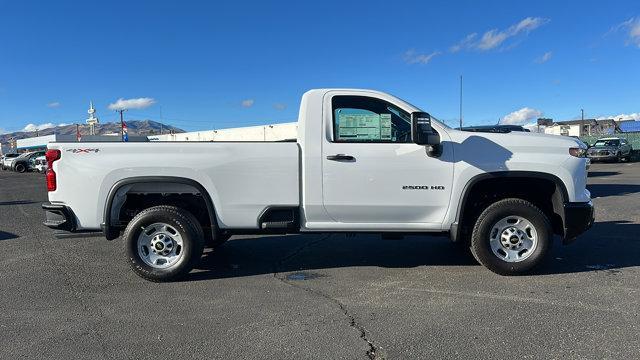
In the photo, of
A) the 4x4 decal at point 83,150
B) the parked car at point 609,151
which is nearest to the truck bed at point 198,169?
the 4x4 decal at point 83,150

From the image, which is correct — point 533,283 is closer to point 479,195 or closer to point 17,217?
point 479,195

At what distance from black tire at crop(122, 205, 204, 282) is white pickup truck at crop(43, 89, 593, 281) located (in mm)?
11

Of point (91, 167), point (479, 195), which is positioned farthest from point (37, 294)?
point (479, 195)

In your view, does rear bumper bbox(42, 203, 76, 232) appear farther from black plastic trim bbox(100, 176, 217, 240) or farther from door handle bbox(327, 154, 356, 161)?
door handle bbox(327, 154, 356, 161)

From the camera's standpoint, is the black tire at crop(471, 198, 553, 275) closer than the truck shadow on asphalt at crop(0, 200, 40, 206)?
Yes

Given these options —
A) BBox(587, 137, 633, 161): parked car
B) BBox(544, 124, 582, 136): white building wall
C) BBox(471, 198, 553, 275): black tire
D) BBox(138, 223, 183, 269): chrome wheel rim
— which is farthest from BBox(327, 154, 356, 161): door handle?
BBox(544, 124, 582, 136): white building wall

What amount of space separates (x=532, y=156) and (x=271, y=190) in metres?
2.90

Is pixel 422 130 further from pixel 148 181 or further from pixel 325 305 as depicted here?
pixel 148 181

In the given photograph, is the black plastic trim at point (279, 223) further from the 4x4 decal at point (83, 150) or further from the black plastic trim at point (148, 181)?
the 4x4 decal at point (83, 150)

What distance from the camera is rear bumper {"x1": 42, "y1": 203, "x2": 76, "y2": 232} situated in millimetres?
5508

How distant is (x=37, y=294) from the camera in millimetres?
5172

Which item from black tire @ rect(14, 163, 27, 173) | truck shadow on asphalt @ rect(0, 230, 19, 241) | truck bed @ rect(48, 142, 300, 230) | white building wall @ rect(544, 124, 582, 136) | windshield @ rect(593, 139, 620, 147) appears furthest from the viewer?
white building wall @ rect(544, 124, 582, 136)

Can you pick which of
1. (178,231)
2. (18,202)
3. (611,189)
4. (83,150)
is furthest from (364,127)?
(18,202)

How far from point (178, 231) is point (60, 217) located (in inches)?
52.8
